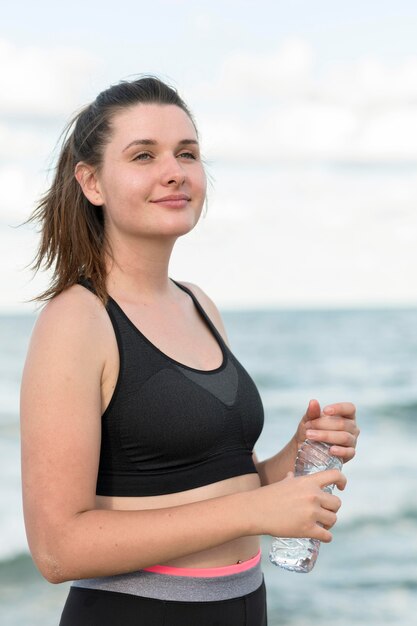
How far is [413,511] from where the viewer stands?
10758 millimetres

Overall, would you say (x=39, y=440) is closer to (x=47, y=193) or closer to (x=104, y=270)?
(x=104, y=270)

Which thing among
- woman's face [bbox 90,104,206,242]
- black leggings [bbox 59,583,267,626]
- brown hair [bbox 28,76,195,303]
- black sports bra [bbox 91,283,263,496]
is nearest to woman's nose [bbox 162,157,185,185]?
woman's face [bbox 90,104,206,242]

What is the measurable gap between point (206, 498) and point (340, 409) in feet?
1.38

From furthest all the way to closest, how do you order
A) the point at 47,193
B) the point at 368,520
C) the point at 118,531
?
the point at 368,520, the point at 47,193, the point at 118,531

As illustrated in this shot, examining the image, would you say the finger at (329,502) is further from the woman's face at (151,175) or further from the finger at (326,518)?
the woman's face at (151,175)

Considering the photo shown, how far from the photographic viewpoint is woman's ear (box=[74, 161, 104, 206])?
2.71m

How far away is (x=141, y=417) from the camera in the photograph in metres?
2.40

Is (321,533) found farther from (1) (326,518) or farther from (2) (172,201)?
(2) (172,201)

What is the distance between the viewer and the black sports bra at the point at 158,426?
240cm

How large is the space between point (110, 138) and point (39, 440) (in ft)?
2.85

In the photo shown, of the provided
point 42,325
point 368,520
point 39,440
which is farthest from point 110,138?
point 368,520

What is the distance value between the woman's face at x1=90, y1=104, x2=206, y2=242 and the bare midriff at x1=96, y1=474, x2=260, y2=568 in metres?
0.67

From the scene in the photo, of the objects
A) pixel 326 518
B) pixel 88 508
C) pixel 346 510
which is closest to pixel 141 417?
pixel 88 508

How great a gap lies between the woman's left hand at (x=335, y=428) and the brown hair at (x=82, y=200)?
0.66 metres
